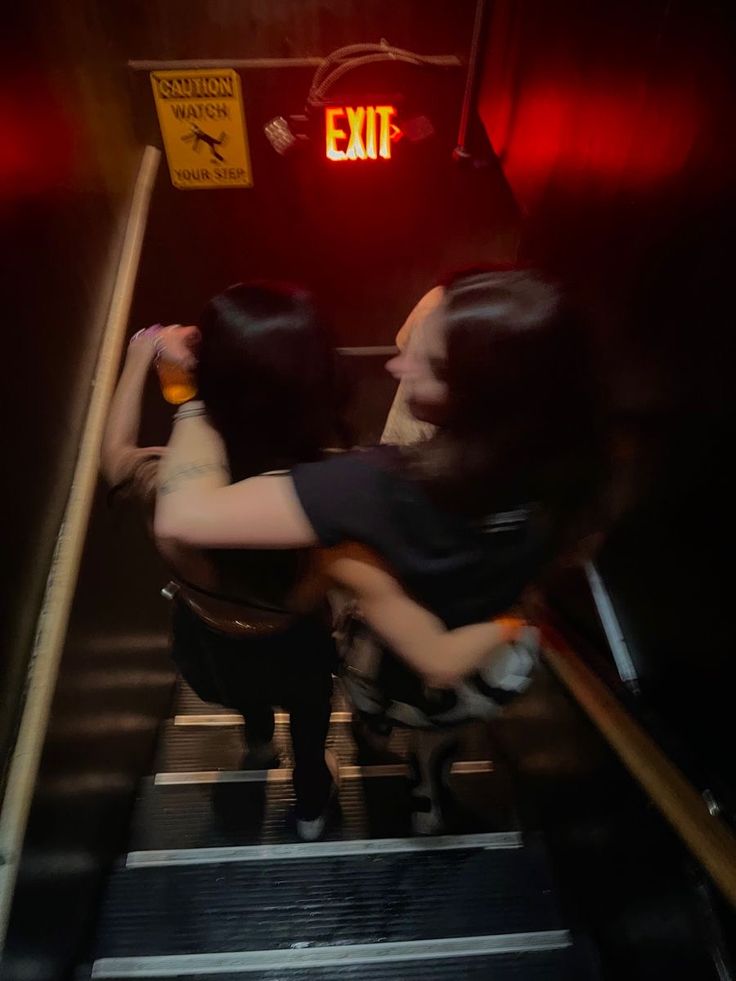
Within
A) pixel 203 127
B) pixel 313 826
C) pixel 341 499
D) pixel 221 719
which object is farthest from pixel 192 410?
pixel 203 127

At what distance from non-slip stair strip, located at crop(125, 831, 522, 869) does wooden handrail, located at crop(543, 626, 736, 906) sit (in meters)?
0.62

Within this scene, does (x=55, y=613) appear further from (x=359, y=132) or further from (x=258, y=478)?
(x=359, y=132)

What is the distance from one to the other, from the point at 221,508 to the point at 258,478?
0.08m

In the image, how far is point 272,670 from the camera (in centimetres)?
156

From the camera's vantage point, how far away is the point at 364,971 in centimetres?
166

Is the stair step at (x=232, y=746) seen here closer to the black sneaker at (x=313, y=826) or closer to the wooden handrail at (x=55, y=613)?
the black sneaker at (x=313, y=826)

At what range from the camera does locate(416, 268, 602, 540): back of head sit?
0.98 meters

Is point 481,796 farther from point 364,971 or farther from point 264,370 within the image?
point 264,370

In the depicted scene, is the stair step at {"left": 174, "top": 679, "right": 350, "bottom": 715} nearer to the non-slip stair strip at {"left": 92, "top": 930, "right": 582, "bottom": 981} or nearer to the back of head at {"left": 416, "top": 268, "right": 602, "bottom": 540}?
the non-slip stair strip at {"left": 92, "top": 930, "right": 582, "bottom": 981}

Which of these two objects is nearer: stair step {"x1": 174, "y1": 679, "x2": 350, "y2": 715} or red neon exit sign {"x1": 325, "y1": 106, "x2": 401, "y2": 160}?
stair step {"x1": 174, "y1": 679, "x2": 350, "y2": 715}

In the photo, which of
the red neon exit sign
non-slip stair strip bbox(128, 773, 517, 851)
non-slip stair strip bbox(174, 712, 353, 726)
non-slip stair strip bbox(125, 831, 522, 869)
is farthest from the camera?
the red neon exit sign

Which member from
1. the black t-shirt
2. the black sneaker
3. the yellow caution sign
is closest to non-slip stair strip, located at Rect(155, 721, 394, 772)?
the black sneaker

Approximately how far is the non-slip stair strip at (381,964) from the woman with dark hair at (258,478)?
0.38 m

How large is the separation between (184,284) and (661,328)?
2376 mm
